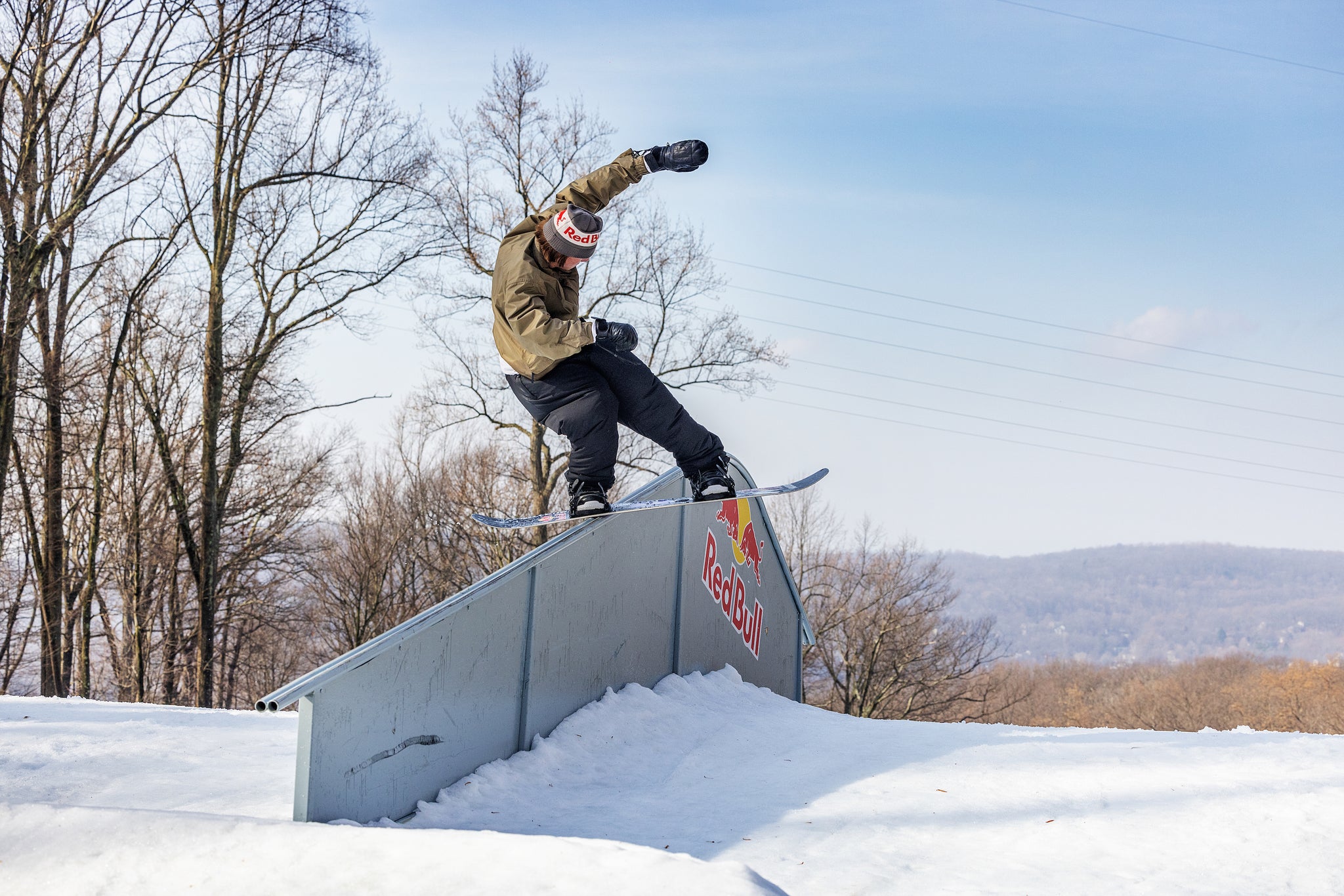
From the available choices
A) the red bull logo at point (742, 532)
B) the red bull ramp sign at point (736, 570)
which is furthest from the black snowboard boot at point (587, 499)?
the red bull logo at point (742, 532)

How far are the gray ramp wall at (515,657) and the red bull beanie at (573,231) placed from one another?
1566 millimetres

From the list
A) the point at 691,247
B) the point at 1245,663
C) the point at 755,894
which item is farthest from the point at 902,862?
the point at 1245,663

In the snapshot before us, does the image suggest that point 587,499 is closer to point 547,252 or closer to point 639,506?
point 639,506

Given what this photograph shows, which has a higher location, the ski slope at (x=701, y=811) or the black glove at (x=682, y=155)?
the black glove at (x=682, y=155)

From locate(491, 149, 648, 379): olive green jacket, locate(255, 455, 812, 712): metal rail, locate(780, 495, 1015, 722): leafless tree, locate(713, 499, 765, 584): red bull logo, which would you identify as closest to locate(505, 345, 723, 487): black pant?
locate(491, 149, 648, 379): olive green jacket

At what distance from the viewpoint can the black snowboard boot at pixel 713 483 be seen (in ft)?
18.1

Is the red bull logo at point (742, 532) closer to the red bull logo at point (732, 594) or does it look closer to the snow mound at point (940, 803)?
the red bull logo at point (732, 594)

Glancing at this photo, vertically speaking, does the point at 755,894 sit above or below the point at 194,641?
above

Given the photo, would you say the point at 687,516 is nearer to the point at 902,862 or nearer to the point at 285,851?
the point at 902,862

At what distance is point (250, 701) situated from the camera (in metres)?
26.5

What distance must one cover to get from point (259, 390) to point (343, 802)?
15.5 metres

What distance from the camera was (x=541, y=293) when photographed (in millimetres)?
5043

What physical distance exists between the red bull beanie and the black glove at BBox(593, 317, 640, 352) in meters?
0.38

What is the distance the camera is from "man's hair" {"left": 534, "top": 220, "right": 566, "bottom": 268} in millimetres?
5047
